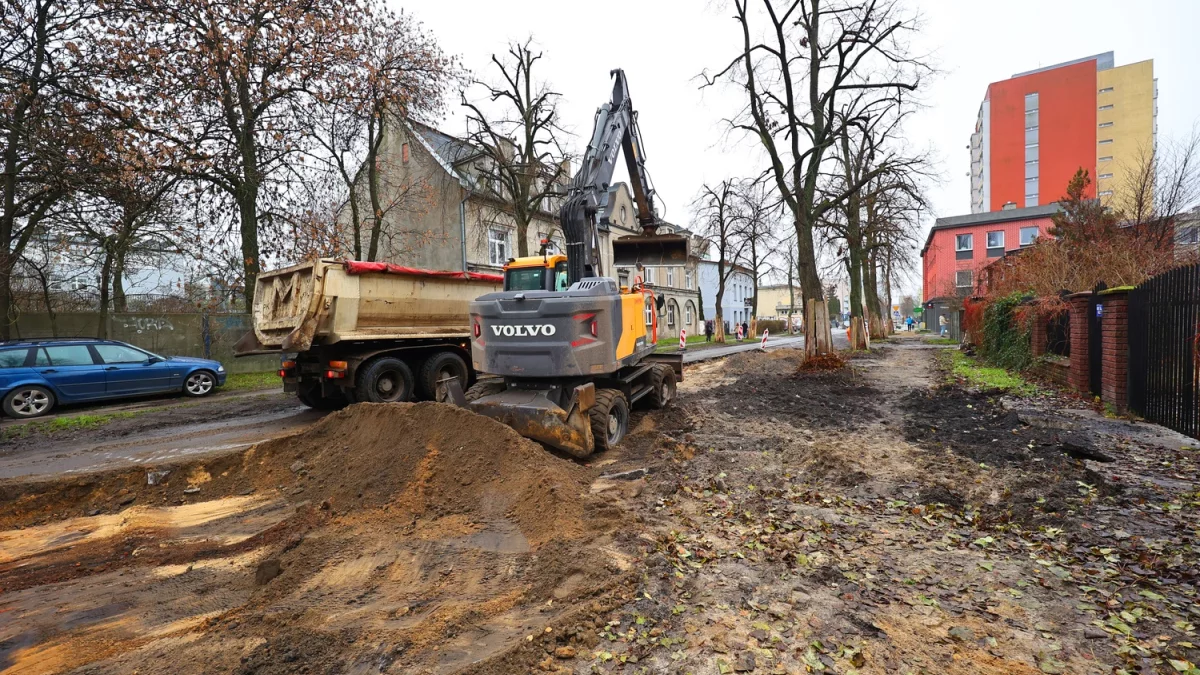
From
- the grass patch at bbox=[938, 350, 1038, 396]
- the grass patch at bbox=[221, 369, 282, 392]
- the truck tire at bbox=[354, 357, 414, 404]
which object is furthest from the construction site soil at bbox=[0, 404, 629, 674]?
the grass patch at bbox=[938, 350, 1038, 396]

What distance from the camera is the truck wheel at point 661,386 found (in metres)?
8.94

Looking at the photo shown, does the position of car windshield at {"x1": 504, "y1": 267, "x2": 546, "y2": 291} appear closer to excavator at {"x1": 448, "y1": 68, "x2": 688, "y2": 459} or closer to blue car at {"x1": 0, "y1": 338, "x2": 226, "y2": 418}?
excavator at {"x1": 448, "y1": 68, "x2": 688, "y2": 459}

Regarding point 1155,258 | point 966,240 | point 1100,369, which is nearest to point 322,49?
point 1100,369

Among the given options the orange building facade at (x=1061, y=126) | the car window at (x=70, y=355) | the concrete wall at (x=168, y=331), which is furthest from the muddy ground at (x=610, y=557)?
the orange building facade at (x=1061, y=126)

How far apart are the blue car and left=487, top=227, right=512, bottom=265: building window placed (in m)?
15.3

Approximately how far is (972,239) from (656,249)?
44406mm

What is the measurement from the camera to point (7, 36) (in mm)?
11570

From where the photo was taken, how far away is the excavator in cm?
629

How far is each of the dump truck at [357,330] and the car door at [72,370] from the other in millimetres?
3766

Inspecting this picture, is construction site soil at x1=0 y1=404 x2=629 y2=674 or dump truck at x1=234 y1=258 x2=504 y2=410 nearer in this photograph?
construction site soil at x1=0 y1=404 x2=629 y2=674

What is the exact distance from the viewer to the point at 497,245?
27.3 m

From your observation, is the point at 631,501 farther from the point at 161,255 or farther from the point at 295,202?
the point at 161,255

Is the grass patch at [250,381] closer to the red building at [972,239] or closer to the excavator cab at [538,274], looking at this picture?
the excavator cab at [538,274]

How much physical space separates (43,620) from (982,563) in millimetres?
5843
